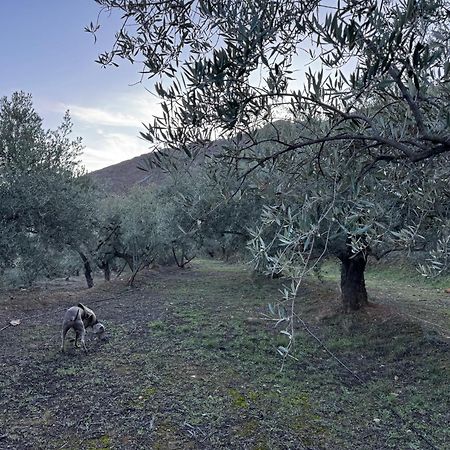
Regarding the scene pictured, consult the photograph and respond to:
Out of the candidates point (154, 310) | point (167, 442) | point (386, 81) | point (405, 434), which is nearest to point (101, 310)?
point (154, 310)

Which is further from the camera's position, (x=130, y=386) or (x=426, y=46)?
(x=130, y=386)

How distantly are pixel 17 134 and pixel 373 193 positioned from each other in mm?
10512

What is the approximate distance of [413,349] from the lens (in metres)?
8.09

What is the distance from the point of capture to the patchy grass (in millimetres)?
4766

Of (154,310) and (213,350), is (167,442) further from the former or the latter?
(154,310)

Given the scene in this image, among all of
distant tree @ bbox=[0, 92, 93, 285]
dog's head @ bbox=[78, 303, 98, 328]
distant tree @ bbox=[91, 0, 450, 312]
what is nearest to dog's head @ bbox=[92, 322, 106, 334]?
dog's head @ bbox=[78, 303, 98, 328]

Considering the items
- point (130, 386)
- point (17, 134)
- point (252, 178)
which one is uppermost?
point (17, 134)

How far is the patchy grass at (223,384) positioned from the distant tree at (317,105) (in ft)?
10.8

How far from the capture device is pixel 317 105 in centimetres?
243

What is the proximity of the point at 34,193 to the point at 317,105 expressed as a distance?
8.97 meters

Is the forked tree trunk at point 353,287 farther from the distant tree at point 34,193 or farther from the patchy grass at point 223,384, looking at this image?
the distant tree at point 34,193

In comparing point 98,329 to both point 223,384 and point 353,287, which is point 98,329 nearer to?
point 223,384

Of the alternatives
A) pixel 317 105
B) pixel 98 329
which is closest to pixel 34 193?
pixel 98 329

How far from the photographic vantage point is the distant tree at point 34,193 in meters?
9.68
